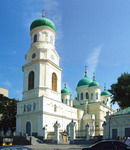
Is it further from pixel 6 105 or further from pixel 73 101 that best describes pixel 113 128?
pixel 73 101

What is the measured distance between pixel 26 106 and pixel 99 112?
768 inches

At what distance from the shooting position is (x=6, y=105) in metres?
48.1

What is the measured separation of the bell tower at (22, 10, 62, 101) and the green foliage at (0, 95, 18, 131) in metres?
6.15

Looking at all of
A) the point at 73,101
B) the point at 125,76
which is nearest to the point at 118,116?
the point at 125,76

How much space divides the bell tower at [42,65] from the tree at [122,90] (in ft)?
35.5

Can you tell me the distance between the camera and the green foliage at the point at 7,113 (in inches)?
1855

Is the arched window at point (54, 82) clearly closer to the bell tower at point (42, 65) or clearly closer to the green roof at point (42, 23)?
the bell tower at point (42, 65)

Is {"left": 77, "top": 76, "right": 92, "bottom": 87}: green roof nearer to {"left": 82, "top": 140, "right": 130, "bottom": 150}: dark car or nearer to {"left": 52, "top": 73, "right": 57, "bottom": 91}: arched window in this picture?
{"left": 52, "top": 73, "right": 57, "bottom": 91}: arched window

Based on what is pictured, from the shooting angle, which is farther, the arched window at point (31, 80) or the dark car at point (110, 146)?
the arched window at point (31, 80)

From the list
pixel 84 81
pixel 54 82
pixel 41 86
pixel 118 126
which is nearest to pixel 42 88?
pixel 41 86

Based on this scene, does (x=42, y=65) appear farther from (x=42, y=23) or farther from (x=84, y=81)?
(x=84, y=81)

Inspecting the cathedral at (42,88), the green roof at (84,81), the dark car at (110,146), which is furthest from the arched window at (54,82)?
the dark car at (110,146)

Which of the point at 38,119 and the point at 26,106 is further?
the point at 26,106

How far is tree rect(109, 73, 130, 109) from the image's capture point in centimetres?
3916
